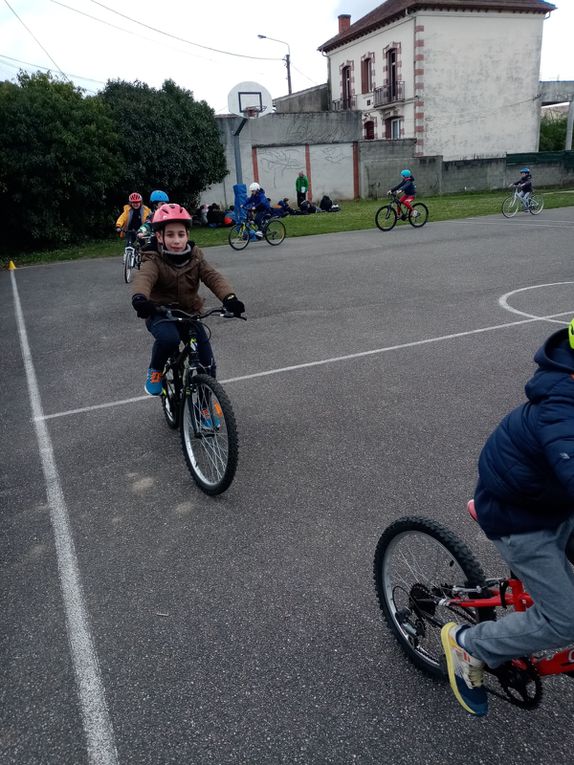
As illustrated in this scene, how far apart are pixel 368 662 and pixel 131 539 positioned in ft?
5.71

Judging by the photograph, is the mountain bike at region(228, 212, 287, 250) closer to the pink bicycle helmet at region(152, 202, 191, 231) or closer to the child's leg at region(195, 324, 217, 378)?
the pink bicycle helmet at region(152, 202, 191, 231)

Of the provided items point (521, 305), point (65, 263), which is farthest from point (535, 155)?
point (521, 305)

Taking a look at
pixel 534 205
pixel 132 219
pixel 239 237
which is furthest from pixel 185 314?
pixel 534 205

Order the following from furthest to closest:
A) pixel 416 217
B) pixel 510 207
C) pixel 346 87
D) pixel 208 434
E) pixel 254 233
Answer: pixel 346 87 → pixel 510 207 → pixel 416 217 → pixel 254 233 → pixel 208 434

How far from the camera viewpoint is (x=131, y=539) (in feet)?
12.4

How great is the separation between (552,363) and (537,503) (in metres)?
0.48

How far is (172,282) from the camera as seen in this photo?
195 inches

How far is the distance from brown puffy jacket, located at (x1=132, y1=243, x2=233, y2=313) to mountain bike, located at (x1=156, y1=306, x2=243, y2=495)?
0.82ft

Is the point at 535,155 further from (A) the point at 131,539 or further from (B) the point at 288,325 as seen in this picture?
(A) the point at 131,539

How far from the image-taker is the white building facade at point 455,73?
40125 millimetres

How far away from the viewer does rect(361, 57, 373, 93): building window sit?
1757 inches

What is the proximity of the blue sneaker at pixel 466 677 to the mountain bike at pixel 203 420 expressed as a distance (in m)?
2.05

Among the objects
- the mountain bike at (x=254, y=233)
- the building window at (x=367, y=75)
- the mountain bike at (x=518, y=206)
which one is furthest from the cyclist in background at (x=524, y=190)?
the building window at (x=367, y=75)

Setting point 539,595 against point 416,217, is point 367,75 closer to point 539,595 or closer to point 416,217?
point 416,217
